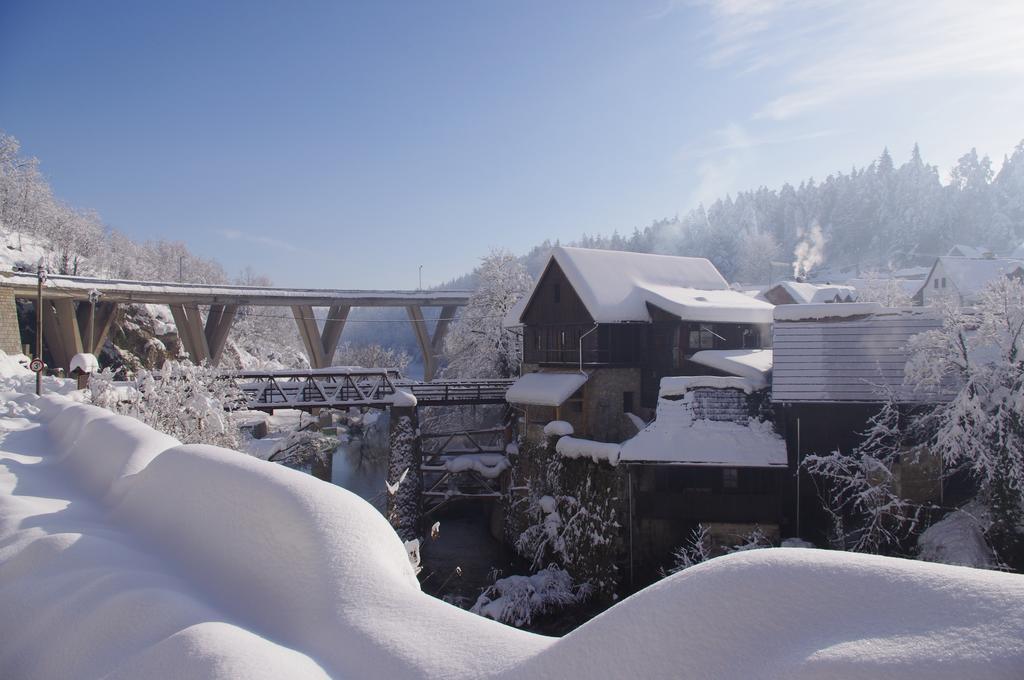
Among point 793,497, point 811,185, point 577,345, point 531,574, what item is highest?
point 811,185

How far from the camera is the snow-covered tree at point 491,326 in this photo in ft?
132

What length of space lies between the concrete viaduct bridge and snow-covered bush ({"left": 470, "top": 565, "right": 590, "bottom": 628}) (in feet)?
78.9

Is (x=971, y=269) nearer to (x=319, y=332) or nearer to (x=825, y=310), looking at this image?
(x=825, y=310)

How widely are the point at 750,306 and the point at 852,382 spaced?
332 inches

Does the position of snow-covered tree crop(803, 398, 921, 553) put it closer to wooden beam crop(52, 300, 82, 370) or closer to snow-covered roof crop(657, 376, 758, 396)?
snow-covered roof crop(657, 376, 758, 396)

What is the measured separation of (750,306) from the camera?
89.9ft

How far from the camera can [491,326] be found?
41469mm

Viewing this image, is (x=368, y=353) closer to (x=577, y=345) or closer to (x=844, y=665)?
(x=577, y=345)

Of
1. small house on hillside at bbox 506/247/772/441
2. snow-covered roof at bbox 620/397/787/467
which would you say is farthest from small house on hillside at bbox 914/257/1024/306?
snow-covered roof at bbox 620/397/787/467

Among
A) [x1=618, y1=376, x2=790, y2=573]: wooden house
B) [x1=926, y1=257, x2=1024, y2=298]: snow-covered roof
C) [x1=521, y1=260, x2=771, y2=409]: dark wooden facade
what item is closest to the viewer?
[x1=618, y1=376, x2=790, y2=573]: wooden house

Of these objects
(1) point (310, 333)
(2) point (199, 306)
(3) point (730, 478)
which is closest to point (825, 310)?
(3) point (730, 478)

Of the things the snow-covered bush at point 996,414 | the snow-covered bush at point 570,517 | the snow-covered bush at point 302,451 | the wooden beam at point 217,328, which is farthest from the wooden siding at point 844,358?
the wooden beam at point 217,328

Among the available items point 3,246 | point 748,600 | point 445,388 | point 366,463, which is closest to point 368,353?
point 366,463

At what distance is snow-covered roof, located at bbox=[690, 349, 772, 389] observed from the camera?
21562 mm
